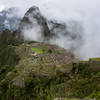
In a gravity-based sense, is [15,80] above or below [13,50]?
below

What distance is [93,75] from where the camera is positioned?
50.5 feet

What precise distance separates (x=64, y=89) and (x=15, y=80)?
6851mm

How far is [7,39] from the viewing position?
36.3 m

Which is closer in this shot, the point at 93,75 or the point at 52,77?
the point at 93,75

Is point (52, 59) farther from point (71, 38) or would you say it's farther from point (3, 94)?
point (71, 38)

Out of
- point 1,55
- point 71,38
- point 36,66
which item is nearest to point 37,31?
point 71,38

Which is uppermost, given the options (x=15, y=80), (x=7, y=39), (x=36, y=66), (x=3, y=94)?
(x=7, y=39)

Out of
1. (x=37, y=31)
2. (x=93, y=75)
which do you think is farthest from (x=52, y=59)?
(x=37, y=31)

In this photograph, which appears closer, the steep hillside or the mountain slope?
the steep hillside

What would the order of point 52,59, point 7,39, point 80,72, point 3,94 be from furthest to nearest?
point 7,39, point 52,59, point 3,94, point 80,72

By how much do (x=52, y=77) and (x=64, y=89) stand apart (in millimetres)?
2648

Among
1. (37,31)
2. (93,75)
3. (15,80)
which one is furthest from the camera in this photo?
(37,31)

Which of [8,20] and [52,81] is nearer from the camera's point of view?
[52,81]

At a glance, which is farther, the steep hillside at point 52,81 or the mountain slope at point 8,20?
the mountain slope at point 8,20
